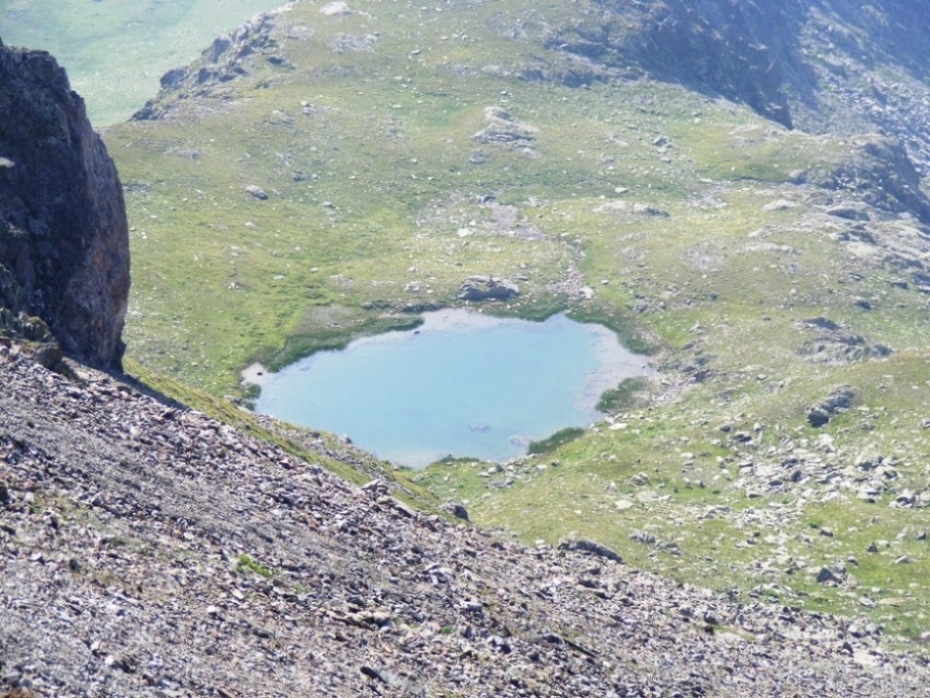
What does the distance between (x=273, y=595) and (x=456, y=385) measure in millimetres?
86122

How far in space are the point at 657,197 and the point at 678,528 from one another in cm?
10791

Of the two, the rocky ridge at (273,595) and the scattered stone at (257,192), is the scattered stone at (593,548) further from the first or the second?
the scattered stone at (257,192)

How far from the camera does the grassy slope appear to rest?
89.8m

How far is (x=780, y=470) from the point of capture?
100875mm

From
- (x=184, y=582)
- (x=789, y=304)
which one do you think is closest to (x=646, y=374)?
(x=789, y=304)

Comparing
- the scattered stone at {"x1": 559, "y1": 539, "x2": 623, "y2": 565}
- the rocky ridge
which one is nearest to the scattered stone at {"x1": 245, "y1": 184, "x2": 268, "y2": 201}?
the scattered stone at {"x1": 559, "y1": 539, "x2": 623, "y2": 565}

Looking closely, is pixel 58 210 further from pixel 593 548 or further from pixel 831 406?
pixel 831 406

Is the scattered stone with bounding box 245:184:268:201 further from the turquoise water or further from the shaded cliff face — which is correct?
the shaded cliff face

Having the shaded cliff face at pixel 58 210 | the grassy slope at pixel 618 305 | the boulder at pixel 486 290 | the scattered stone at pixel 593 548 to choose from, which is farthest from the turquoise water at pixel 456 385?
the shaded cliff face at pixel 58 210

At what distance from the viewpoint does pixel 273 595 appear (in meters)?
45.2

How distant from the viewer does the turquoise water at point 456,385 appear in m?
120

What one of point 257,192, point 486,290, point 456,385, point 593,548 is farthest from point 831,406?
point 257,192

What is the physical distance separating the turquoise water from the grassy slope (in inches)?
169

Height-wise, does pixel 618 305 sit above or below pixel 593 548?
below
